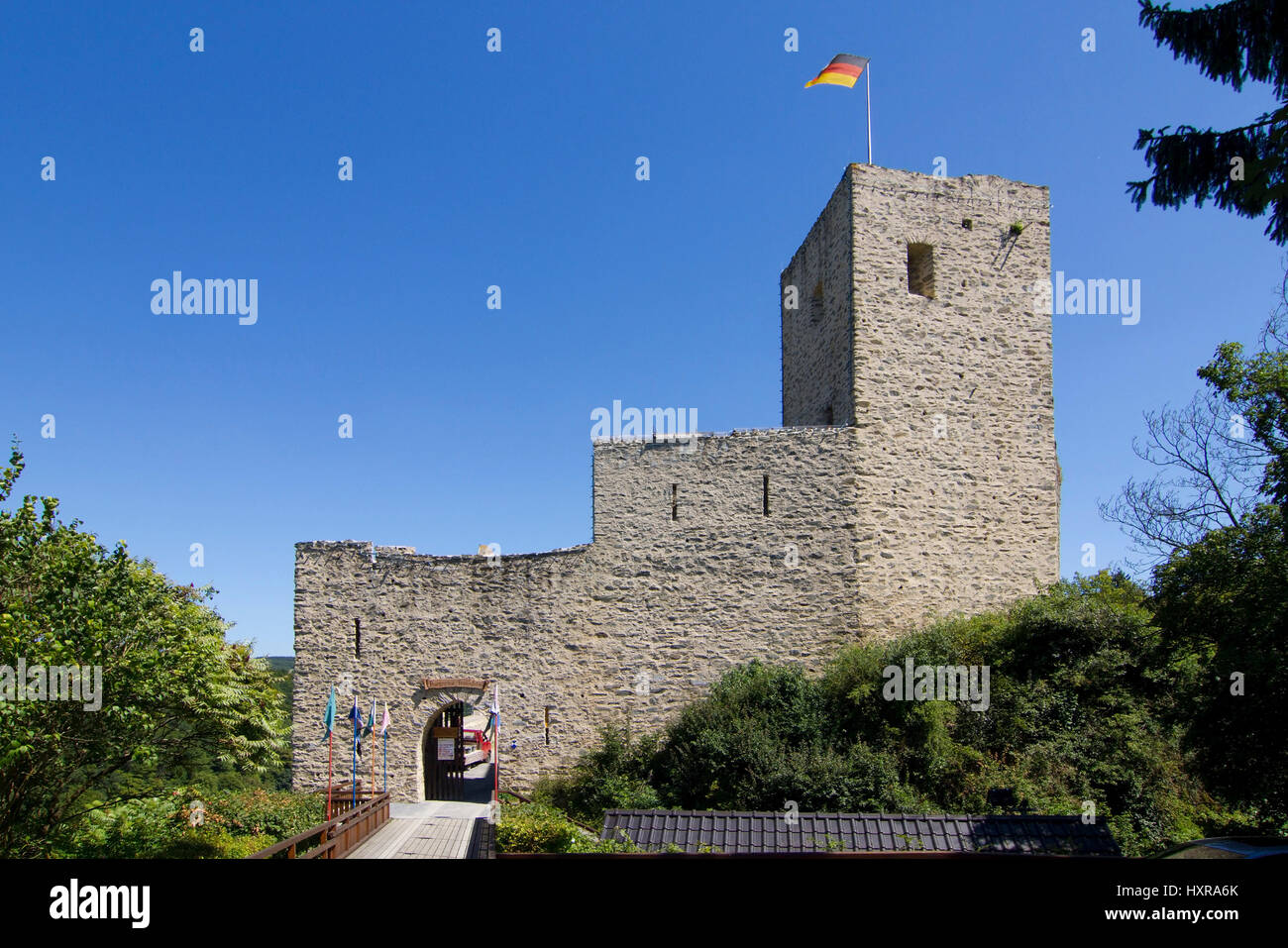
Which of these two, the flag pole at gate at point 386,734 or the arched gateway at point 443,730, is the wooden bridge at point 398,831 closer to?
the flag pole at gate at point 386,734

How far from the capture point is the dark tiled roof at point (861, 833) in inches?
315

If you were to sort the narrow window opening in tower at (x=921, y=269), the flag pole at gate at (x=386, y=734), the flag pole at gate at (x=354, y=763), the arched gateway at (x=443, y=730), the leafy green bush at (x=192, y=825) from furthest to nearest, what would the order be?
the narrow window opening in tower at (x=921, y=269) < the arched gateway at (x=443, y=730) < the flag pole at gate at (x=386, y=734) < the flag pole at gate at (x=354, y=763) < the leafy green bush at (x=192, y=825)

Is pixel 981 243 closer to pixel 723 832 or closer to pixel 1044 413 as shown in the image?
pixel 1044 413

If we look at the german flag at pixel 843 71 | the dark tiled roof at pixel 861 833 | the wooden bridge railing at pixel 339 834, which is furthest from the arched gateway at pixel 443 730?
the german flag at pixel 843 71

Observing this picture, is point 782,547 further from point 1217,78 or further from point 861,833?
point 1217,78

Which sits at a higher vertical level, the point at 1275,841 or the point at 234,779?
the point at 1275,841

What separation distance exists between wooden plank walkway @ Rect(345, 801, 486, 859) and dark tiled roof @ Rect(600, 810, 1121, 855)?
3419mm

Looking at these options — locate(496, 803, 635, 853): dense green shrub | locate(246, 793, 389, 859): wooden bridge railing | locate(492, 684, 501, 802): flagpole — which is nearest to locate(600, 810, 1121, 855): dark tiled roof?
locate(496, 803, 635, 853): dense green shrub

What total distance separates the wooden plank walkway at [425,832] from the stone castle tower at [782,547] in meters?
0.83

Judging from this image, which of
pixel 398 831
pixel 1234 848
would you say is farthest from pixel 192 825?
pixel 1234 848

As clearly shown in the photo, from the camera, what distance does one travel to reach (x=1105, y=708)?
1266 cm
